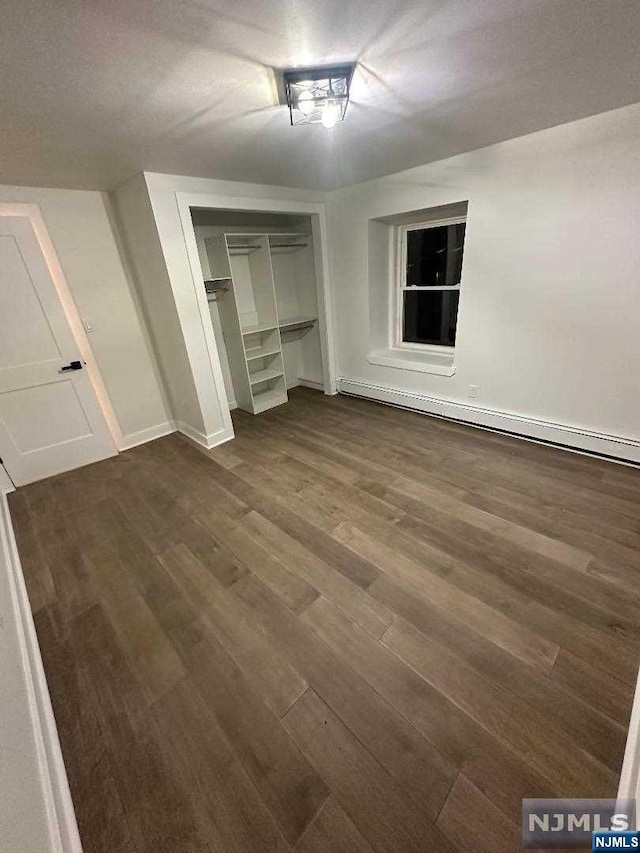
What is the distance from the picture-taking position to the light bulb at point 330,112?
160cm

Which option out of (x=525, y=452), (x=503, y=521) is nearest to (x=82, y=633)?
(x=503, y=521)

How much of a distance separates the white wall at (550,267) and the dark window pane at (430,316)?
1.40ft

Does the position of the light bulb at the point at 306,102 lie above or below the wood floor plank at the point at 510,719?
above

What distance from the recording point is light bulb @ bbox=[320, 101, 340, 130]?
1602 mm

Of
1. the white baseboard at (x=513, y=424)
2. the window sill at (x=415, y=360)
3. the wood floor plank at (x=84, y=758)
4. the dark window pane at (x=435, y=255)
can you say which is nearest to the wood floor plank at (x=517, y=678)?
the wood floor plank at (x=84, y=758)

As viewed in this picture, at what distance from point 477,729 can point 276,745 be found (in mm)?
722

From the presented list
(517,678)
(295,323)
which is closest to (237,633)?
(517,678)

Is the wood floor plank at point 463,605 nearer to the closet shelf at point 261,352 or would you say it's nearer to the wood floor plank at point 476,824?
the wood floor plank at point 476,824

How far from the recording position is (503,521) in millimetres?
2078

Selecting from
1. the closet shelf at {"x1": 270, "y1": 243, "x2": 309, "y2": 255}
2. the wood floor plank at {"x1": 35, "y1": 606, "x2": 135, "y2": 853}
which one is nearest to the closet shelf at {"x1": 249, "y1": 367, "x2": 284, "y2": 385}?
the closet shelf at {"x1": 270, "y1": 243, "x2": 309, "y2": 255}

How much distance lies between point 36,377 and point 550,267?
432 centimetres

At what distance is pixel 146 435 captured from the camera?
11.8 ft

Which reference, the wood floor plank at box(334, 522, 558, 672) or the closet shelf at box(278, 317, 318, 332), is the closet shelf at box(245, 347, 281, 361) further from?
the wood floor plank at box(334, 522, 558, 672)

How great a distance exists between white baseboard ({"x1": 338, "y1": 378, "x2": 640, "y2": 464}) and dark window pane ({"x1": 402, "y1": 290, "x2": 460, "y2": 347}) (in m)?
0.70
